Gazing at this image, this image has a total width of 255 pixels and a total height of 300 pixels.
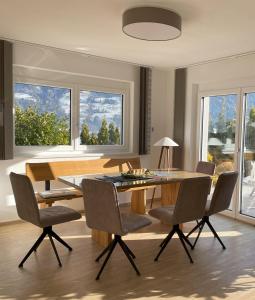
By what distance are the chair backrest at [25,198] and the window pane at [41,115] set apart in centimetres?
157

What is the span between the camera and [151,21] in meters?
2.88

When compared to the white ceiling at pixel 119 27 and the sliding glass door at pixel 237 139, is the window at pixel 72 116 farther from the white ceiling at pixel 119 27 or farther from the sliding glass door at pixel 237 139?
the sliding glass door at pixel 237 139

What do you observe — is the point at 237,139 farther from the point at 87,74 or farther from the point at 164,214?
the point at 87,74

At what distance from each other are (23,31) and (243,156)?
3.53 metres

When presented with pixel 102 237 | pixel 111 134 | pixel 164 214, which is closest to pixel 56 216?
pixel 102 237

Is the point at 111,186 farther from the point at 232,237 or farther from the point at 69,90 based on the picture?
the point at 69,90

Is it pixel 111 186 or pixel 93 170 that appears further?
pixel 93 170

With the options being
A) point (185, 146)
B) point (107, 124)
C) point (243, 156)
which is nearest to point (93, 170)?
point (107, 124)

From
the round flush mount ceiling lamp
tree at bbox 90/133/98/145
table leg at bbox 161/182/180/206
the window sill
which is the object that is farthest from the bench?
the round flush mount ceiling lamp

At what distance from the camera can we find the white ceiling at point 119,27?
9.32 ft

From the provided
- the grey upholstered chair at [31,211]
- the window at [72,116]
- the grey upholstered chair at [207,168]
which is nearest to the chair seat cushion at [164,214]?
the grey upholstered chair at [31,211]

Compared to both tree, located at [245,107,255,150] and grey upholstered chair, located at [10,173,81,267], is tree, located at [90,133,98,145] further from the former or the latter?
tree, located at [245,107,255,150]

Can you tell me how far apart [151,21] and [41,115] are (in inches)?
94.0

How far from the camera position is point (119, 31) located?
11.7ft
